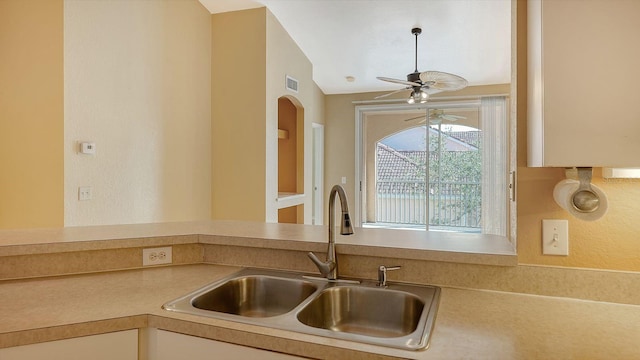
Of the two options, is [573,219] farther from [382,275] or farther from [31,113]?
[31,113]

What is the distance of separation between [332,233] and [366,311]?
308mm

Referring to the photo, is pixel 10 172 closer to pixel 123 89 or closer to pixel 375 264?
pixel 123 89

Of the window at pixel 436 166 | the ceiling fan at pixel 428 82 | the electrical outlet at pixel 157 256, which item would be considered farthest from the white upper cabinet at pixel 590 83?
the window at pixel 436 166

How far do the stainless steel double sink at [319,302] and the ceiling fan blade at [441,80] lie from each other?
2371 mm

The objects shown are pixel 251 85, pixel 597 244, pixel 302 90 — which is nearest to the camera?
pixel 597 244

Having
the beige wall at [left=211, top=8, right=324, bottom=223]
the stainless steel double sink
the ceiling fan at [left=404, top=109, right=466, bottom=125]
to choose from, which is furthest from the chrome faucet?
the ceiling fan at [left=404, top=109, right=466, bottom=125]

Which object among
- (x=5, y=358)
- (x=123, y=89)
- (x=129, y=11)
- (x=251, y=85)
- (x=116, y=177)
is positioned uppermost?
(x=129, y=11)

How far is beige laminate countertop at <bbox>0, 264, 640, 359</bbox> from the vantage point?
0.87m

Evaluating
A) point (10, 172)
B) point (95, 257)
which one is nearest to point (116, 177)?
point (10, 172)

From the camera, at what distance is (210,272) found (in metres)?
1.52

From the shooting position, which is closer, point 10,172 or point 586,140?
point 586,140

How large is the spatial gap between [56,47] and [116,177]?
1073mm

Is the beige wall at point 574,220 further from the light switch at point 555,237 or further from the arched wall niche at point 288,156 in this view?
the arched wall niche at point 288,156

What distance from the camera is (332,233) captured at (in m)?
1.38
